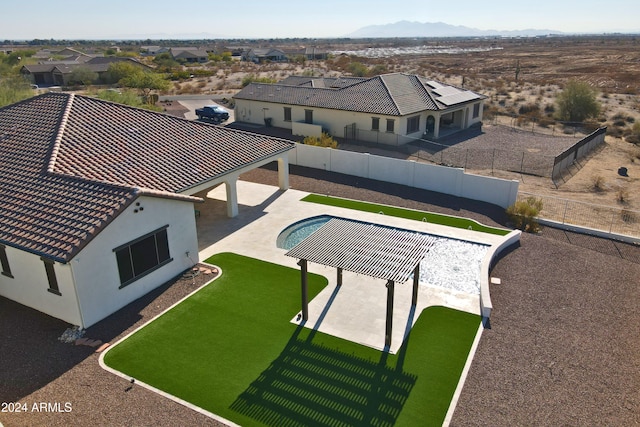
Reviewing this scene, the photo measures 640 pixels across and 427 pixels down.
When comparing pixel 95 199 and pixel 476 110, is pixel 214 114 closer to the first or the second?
pixel 476 110

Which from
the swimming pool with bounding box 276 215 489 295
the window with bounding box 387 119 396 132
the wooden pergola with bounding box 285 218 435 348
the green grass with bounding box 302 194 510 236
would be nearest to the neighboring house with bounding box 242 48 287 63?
the window with bounding box 387 119 396 132

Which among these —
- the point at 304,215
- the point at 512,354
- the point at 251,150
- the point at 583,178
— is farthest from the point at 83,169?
the point at 583,178

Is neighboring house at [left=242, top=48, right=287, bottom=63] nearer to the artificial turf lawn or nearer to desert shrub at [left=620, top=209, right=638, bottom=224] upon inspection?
desert shrub at [left=620, top=209, right=638, bottom=224]

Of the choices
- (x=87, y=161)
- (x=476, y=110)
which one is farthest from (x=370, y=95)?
(x=87, y=161)

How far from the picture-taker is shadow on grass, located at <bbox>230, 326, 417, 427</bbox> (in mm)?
12211

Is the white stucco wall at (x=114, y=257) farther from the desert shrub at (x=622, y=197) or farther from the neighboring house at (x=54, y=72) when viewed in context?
the neighboring house at (x=54, y=72)

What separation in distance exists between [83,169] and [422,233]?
15.5 m

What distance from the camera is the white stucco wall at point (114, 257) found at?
15266 millimetres

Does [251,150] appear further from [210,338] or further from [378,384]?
[378,384]

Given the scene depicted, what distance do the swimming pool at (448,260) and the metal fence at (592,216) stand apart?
694 cm

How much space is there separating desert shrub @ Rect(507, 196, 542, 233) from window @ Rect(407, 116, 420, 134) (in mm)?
16273

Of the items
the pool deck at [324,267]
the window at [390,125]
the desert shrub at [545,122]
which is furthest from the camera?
the desert shrub at [545,122]

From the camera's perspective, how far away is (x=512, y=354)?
14680mm

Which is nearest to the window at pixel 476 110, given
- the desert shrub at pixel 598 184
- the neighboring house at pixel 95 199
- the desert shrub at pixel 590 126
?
the desert shrub at pixel 590 126
